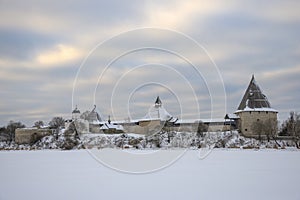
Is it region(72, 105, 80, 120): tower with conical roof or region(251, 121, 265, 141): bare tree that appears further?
region(72, 105, 80, 120): tower with conical roof

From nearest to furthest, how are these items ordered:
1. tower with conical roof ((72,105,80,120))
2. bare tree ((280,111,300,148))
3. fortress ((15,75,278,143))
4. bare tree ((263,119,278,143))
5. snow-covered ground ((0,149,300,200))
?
1. snow-covered ground ((0,149,300,200))
2. bare tree ((280,111,300,148))
3. bare tree ((263,119,278,143))
4. tower with conical roof ((72,105,80,120))
5. fortress ((15,75,278,143))

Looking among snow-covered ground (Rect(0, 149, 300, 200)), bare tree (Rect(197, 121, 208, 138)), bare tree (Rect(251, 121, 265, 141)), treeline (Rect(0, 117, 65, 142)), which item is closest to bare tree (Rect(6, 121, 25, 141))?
treeline (Rect(0, 117, 65, 142))

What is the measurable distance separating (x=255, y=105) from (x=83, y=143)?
25.2 meters

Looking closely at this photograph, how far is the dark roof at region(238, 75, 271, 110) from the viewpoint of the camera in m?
54.2

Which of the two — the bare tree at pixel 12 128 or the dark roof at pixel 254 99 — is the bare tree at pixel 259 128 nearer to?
the dark roof at pixel 254 99

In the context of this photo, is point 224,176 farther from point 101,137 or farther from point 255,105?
point 255,105

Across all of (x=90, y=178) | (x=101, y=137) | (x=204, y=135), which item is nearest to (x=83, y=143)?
(x=101, y=137)

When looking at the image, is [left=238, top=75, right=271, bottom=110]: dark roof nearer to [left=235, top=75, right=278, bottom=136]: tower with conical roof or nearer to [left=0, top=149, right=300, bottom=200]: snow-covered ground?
[left=235, top=75, right=278, bottom=136]: tower with conical roof

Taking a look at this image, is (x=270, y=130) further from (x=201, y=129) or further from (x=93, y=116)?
(x=93, y=116)

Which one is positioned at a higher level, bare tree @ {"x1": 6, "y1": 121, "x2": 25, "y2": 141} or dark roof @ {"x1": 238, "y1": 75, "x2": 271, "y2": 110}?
dark roof @ {"x1": 238, "y1": 75, "x2": 271, "y2": 110}

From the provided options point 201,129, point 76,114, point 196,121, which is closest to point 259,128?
point 201,129

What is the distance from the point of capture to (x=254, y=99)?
5472 centimetres

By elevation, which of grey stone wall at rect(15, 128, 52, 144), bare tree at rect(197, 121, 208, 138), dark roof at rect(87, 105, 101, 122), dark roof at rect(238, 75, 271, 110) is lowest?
grey stone wall at rect(15, 128, 52, 144)

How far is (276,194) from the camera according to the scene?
8.55m
